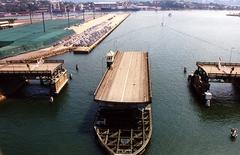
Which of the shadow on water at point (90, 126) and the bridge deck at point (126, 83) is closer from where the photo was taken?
the shadow on water at point (90, 126)

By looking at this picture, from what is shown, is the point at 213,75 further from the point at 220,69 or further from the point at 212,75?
the point at 220,69

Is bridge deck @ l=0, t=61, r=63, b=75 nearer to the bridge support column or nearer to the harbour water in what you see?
the bridge support column

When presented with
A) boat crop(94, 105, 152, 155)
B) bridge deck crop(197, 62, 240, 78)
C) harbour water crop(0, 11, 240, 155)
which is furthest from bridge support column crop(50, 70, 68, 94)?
bridge deck crop(197, 62, 240, 78)

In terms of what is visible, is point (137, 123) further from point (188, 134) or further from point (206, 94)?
point (206, 94)

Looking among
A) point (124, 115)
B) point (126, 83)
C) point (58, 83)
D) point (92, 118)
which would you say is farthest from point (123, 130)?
point (58, 83)

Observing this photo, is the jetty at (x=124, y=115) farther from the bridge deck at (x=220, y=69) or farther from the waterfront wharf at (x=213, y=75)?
the bridge deck at (x=220, y=69)

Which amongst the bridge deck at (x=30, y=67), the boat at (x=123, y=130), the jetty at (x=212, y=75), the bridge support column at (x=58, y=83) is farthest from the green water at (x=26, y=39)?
the jetty at (x=212, y=75)

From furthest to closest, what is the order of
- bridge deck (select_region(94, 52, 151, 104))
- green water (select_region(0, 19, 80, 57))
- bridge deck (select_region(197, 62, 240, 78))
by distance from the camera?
1. green water (select_region(0, 19, 80, 57))
2. bridge deck (select_region(197, 62, 240, 78))
3. bridge deck (select_region(94, 52, 151, 104))
